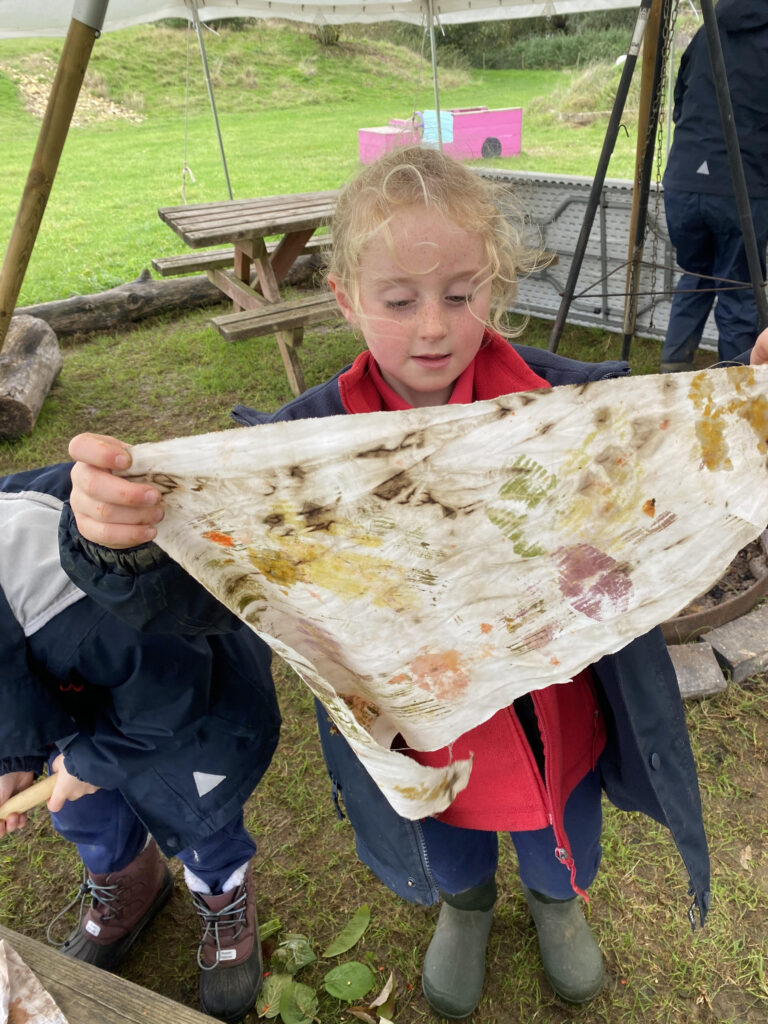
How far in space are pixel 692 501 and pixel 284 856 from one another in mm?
1791

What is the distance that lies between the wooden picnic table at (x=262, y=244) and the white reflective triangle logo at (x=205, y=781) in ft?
10.4

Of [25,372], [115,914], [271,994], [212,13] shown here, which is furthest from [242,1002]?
[212,13]

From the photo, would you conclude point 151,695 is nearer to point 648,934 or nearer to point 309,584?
point 309,584

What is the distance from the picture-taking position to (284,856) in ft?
7.14

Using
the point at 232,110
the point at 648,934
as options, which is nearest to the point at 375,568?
the point at 648,934

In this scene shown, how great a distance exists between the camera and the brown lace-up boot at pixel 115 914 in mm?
1852

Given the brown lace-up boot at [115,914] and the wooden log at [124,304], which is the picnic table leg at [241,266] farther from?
the brown lace-up boot at [115,914]

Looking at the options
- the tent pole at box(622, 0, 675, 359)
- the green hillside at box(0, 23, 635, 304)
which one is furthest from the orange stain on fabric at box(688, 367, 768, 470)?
the green hillside at box(0, 23, 635, 304)

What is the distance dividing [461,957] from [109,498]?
1482 mm

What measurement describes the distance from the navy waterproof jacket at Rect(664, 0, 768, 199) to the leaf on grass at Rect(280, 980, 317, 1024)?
3683mm

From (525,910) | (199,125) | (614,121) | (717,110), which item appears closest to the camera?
(525,910)

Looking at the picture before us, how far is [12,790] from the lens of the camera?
1.50 m

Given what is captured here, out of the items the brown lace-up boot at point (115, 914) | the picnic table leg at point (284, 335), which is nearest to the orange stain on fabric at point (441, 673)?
the brown lace-up boot at point (115, 914)

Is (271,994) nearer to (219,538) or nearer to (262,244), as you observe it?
(219,538)
